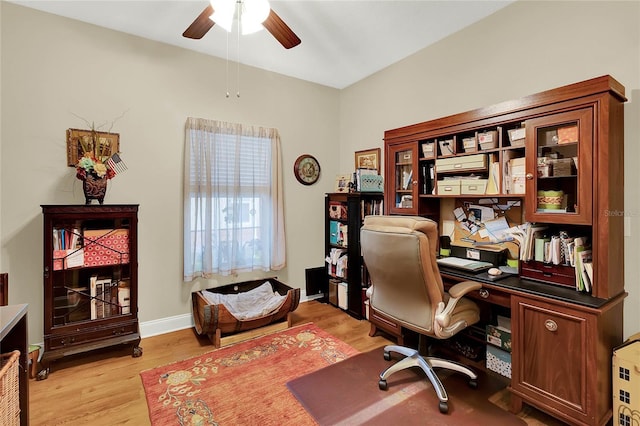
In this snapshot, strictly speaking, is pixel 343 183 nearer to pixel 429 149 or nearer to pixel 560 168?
pixel 429 149

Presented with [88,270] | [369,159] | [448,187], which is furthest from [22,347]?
[369,159]

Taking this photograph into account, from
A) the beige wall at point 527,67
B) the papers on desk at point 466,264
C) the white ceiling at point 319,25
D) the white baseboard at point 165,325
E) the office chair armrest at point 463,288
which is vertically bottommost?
the white baseboard at point 165,325

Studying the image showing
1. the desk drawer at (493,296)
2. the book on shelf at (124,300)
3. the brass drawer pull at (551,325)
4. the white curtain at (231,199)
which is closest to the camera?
the brass drawer pull at (551,325)

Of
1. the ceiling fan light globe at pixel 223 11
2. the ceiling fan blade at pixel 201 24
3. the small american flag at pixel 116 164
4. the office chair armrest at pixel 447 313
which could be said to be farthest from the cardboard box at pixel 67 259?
the office chair armrest at pixel 447 313

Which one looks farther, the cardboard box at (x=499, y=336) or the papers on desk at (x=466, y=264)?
the papers on desk at (x=466, y=264)

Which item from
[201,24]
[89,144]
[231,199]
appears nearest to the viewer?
[201,24]

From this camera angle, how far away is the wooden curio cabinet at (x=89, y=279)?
2.33 m

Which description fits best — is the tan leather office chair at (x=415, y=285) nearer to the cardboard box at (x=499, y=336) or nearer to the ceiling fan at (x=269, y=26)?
the cardboard box at (x=499, y=336)

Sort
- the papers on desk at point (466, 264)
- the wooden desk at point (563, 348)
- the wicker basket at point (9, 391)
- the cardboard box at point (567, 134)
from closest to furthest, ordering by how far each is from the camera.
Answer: the wicker basket at point (9, 391) < the wooden desk at point (563, 348) < the cardboard box at point (567, 134) < the papers on desk at point (466, 264)

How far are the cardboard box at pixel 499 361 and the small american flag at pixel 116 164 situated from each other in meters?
3.30

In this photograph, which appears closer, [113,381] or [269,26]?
[269,26]

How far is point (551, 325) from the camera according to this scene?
5.62ft

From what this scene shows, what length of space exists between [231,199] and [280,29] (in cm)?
183

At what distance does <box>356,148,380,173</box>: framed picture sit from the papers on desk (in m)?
1.45
